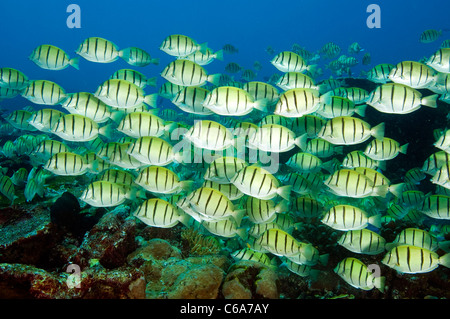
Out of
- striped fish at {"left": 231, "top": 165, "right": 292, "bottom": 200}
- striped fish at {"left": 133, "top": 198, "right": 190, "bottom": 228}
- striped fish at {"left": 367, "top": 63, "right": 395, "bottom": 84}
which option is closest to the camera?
striped fish at {"left": 231, "top": 165, "right": 292, "bottom": 200}

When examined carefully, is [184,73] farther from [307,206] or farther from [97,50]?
[307,206]

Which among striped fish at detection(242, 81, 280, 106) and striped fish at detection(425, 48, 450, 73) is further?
striped fish at detection(242, 81, 280, 106)

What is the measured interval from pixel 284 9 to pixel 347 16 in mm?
30488

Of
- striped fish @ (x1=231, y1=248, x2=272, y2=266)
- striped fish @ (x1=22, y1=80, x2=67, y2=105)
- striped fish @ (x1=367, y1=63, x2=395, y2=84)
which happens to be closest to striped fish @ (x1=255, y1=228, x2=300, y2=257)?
striped fish @ (x1=231, y1=248, x2=272, y2=266)

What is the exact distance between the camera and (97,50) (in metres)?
4.90

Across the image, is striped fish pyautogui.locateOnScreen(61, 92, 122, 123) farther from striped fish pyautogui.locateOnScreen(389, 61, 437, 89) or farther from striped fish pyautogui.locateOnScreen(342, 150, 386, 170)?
striped fish pyautogui.locateOnScreen(389, 61, 437, 89)

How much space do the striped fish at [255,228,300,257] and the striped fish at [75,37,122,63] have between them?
4.24 m

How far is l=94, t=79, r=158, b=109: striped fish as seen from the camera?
4062mm

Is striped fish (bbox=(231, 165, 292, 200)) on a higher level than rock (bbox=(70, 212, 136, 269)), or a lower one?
higher

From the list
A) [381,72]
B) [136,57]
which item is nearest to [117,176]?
[136,57]

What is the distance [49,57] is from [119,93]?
6.26 feet

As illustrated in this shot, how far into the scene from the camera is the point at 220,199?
11.3ft

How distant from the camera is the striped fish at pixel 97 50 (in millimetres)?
4824
